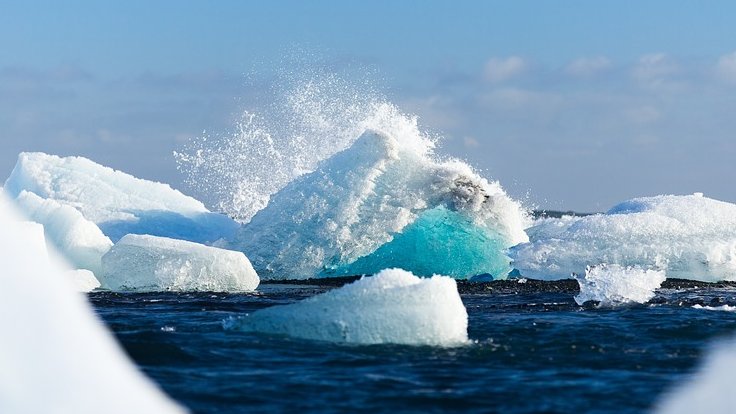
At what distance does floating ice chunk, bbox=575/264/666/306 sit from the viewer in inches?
761

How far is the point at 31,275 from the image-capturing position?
26.5ft

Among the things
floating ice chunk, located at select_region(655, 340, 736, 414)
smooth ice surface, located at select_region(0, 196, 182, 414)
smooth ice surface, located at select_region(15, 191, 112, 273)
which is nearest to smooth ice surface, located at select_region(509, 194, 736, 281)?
smooth ice surface, located at select_region(15, 191, 112, 273)

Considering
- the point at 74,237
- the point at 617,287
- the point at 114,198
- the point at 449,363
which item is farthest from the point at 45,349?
the point at 114,198

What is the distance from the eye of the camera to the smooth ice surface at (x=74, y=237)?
24.7 metres

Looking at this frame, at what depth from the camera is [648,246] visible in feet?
79.7

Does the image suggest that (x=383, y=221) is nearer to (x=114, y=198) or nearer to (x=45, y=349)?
(x=114, y=198)

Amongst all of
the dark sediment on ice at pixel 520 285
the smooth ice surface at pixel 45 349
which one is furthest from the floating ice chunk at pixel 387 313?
the dark sediment on ice at pixel 520 285

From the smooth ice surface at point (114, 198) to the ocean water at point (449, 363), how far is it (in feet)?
43.4

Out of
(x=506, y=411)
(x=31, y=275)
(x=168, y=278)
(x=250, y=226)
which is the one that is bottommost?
(x=506, y=411)

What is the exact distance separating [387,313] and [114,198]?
67.2 ft

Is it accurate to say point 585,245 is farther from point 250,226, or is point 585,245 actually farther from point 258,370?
point 258,370

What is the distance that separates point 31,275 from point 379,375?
4.08m

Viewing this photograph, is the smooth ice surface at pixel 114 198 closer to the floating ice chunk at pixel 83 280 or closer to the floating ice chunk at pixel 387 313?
the floating ice chunk at pixel 83 280

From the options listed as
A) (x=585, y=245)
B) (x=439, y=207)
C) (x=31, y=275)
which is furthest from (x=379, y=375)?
(x=439, y=207)
